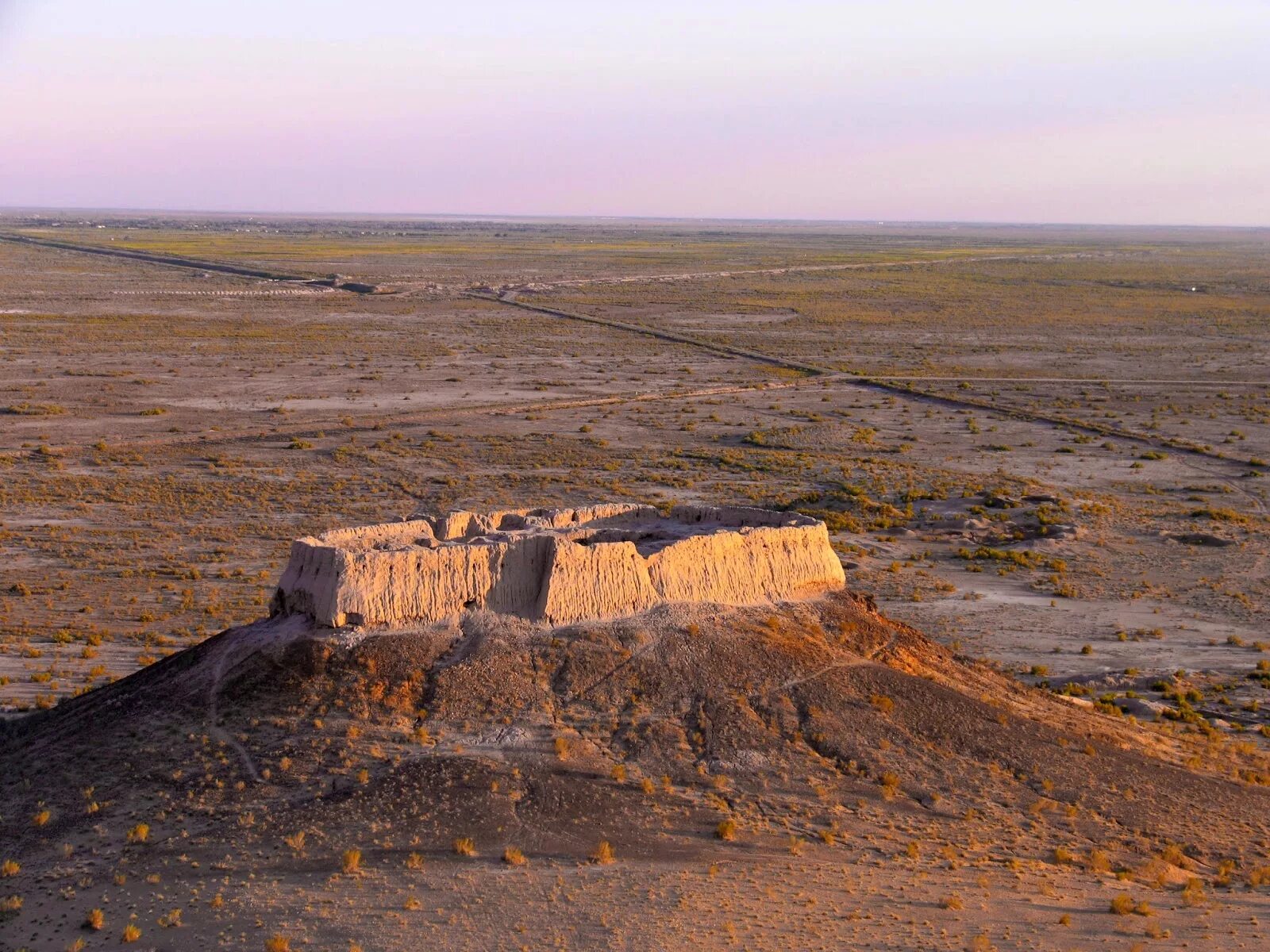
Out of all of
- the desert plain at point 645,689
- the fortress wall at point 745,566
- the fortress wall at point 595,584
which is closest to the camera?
the desert plain at point 645,689

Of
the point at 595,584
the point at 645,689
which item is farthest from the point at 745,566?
the point at 645,689

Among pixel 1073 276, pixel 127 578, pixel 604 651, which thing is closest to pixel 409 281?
pixel 1073 276

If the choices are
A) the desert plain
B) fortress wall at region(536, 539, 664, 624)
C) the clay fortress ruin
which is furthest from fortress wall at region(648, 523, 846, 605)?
the desert plain

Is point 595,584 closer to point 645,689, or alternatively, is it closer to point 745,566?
point 645,689

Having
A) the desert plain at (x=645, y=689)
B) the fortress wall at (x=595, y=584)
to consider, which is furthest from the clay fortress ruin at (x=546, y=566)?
the desert plain at (x=645, y=689)

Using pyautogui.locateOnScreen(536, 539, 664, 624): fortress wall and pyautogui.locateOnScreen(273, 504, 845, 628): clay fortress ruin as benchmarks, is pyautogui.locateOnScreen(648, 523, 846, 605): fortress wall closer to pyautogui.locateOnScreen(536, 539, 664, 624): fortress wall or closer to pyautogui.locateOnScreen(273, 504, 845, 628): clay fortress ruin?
pyautogui.locateOnScreen(273, 504, 845, 628): clay fortress ruin

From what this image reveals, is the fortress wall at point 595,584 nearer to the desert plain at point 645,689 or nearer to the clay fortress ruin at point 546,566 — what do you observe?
the clay fortress ruin at point 546,566

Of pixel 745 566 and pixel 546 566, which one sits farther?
pixel 745 566

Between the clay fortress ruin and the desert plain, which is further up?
the clay fortress ruin
